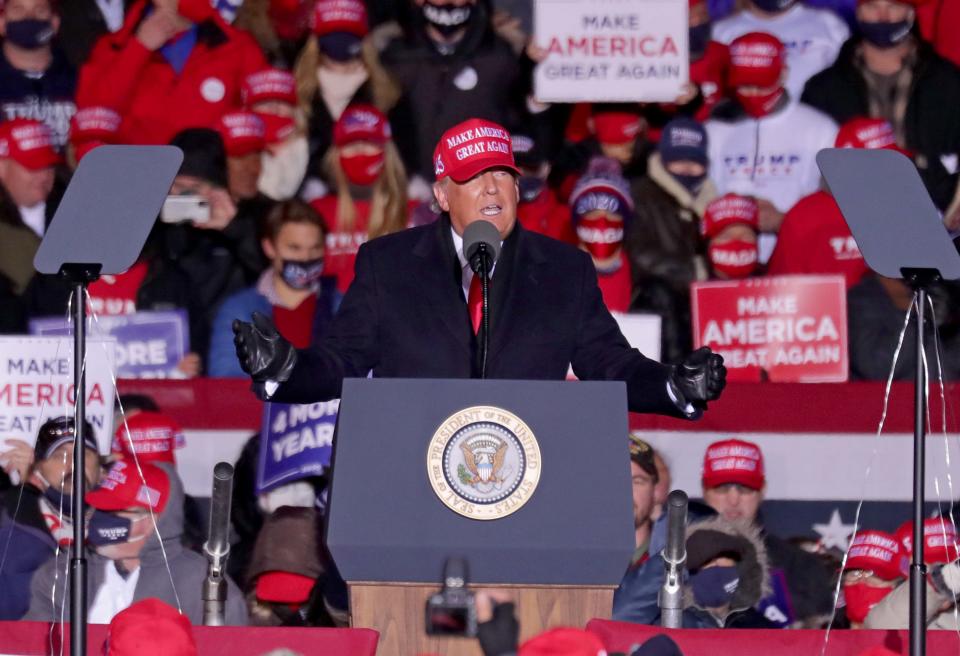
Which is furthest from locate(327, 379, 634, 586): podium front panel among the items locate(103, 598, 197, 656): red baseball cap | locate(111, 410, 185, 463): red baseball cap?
locate(111, 410, 185, 463): red baseball cap

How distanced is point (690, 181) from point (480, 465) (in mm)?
4065

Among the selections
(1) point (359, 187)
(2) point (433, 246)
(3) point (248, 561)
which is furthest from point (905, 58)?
(2) point (433, 246)

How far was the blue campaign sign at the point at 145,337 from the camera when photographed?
6.38 m

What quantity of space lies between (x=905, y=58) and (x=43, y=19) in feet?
11.7

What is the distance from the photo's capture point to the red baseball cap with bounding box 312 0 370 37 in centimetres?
698

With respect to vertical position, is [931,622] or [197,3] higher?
[197,3]

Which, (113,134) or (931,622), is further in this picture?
(113,134)

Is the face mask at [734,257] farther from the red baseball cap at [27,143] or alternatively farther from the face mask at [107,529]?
the red baseball cap at [27,143]

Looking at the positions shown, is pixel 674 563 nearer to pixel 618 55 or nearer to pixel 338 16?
pixel 618 55

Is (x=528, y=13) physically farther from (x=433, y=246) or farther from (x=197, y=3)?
(x=433, y=246)

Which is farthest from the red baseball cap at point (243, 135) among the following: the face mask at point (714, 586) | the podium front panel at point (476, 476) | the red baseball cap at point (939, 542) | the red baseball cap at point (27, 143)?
the podium front panel at point (476, 476)

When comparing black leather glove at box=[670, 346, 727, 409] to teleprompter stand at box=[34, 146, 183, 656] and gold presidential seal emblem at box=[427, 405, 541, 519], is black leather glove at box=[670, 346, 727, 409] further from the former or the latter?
teleprompter stand at box=[34, 146, 183, 656]

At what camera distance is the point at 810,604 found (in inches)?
221

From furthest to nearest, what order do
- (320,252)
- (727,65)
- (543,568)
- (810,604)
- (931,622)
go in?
1. (727,65)
2. (320,252)
3. (810,604)
4. (931,622)
5. (543,568)
